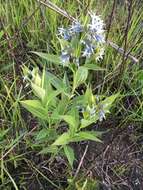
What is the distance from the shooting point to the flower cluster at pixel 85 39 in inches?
42.8

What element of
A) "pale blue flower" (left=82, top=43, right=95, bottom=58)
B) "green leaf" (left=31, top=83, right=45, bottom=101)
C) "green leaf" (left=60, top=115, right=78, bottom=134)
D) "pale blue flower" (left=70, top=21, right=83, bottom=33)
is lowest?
"green leaf" (left=60, top=115, right=78, bottom=134)

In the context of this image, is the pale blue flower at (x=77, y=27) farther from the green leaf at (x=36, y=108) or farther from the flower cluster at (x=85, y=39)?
the green leaf at (x=36, y=108)

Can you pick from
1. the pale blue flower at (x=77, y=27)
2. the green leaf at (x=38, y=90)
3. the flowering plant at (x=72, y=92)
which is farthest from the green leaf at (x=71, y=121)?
the pale blue flower at (x=77, y=27)

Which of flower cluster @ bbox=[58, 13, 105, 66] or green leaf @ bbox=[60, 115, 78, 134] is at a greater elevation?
flower cluster @ bbox=[58, 13, 105, 66]

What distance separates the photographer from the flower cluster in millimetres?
1086

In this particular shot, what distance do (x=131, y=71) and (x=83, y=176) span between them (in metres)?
0.45

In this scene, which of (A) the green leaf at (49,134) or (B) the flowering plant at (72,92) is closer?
(B) the flowering plant at (72,92)

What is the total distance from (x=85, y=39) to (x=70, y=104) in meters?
0.24

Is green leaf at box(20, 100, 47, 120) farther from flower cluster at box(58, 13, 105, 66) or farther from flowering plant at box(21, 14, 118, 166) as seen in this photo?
flower cluster at box(58, 13, 105, 66)

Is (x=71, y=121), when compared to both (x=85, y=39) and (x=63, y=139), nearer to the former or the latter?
(x=63, y=139)

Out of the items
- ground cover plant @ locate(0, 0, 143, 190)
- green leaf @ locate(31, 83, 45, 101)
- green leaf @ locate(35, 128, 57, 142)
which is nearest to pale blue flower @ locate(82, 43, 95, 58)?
ground cover plant @ locate(0, 0, 143, 190)

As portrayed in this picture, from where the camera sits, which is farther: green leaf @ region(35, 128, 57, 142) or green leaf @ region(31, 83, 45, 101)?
green leaf @ region(35, 128, 57, 142)

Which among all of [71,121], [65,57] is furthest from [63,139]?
[65,57]

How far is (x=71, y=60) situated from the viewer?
48.3 inches
